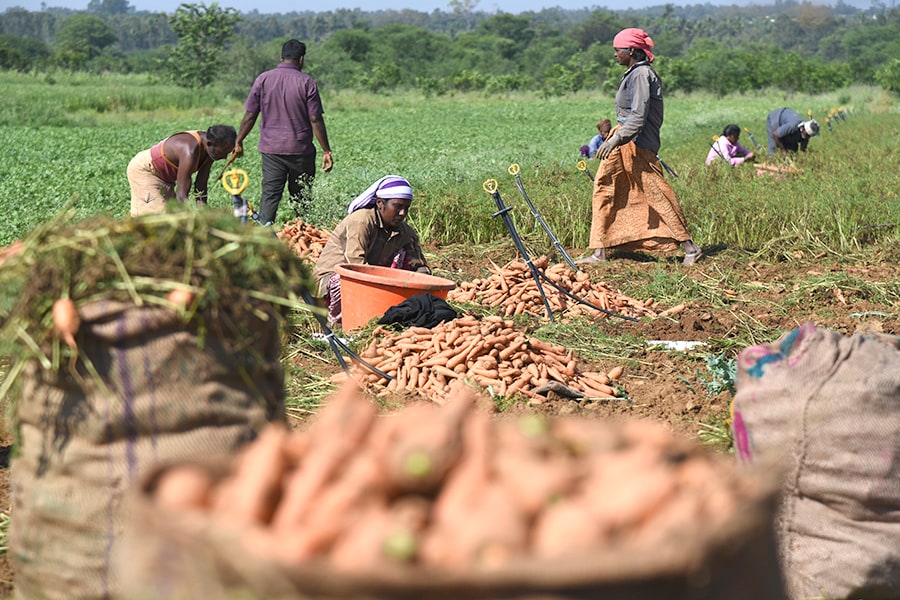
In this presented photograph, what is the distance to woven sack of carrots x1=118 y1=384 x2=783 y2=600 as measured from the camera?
1514 mm

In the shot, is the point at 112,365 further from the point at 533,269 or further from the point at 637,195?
the point at 637,195

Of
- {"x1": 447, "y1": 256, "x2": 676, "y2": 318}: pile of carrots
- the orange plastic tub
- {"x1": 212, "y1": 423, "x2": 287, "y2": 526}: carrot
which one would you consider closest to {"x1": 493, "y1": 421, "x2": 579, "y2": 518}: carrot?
{"x1": 212, "y1": 423, "x2": 287, "y2": 526}: carrot

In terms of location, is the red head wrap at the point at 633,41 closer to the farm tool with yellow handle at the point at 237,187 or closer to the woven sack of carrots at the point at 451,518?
the farm tool with yellow handle at the point at 237,187

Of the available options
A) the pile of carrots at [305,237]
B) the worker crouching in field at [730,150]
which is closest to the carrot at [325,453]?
the pile of carrots at [305,237]

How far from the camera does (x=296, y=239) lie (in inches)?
336

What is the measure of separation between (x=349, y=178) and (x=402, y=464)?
9.78m

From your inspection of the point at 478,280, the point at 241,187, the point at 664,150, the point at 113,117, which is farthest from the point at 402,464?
the point at 113,117

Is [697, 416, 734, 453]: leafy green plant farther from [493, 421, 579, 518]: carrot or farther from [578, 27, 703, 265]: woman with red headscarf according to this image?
[578, 27, 703, 265]: woman with red headscarf

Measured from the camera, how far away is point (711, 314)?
686 centimetres

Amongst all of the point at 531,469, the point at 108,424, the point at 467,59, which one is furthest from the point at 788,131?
the point at 467,59

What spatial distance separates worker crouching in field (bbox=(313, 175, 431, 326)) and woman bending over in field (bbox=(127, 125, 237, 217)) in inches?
34.6

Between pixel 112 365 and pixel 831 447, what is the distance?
2.06 m

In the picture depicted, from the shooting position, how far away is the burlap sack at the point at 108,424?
244 cm

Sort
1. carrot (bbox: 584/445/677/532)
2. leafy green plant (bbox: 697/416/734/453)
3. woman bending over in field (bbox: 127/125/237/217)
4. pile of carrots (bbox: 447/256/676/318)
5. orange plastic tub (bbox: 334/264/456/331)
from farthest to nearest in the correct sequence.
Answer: pile of carrots (bbox: 447/256/676/318) < woman bending over in field (bbox: 127/125/237/217) < orange plastic tub (bbox: 334/264/456/331) < leafy green plant (bbox: 697/416/734/453) < carrot (bbox: 584/445/677/532)
